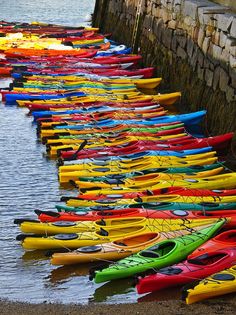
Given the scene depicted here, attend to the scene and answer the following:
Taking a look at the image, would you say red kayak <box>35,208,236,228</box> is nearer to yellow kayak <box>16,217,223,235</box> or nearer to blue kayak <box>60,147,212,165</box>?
yellow kayak <box>16,217,223,235</box>

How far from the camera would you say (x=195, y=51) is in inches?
691

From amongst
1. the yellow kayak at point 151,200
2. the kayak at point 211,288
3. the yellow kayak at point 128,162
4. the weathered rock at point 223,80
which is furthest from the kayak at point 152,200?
the weathered rock at point 223,80

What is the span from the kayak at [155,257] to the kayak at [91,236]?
0.40m

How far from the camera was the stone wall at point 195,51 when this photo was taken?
14758 millimetres

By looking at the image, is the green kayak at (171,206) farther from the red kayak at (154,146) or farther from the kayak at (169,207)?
the red kayak at (154,146)

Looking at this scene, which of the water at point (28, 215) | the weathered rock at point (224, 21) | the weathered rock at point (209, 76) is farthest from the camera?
the weathered rock at point (209, 76)

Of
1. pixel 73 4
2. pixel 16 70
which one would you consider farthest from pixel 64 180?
pixel 73 4

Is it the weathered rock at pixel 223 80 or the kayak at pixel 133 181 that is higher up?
the weathered rock at pixel 223 80

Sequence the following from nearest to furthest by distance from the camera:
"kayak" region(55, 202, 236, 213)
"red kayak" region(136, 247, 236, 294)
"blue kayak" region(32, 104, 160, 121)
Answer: "red kayak" region(136, 247, 236, 294)
"kayak" region(55, 202, 236, 213)
"blue kayak" region(32, 104, 160, 121)

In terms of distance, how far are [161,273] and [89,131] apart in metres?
6.77

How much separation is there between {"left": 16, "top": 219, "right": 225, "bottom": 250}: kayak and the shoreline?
1.30 metres

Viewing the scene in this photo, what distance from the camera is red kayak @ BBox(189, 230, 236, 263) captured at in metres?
8.99

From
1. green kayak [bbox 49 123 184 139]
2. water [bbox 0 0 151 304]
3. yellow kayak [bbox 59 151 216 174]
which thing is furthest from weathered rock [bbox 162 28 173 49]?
yellow kayak [bbox 59 151 216 174]

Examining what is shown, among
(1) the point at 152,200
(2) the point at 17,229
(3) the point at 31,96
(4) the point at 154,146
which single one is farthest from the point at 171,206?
(3) the point at 31,96
